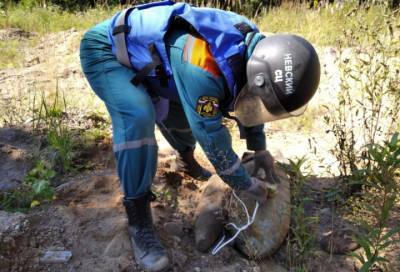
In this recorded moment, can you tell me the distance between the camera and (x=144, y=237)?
8.36 ft

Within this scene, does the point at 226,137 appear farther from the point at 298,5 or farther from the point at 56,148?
the point at 298,5

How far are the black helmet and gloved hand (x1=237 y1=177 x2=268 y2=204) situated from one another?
49cm

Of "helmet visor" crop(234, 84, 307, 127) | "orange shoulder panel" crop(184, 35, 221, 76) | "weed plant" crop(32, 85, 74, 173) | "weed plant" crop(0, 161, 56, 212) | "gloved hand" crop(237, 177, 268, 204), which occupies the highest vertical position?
"orange shoulder panel" crop(184, 35, 221, 76)

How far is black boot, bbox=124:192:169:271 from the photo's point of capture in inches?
97.7

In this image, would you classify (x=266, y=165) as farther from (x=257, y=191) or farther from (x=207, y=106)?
(x=207, y=106)

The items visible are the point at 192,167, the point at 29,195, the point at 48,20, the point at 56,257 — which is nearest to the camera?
the point at 56,257

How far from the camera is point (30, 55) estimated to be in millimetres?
6344

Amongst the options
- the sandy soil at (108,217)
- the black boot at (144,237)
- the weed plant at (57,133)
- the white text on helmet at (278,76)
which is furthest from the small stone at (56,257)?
the white text on helmet at (278,76)

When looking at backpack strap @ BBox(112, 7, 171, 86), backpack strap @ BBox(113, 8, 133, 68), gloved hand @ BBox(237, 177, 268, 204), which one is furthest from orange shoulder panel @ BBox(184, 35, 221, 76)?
gloved hand @ BBox(237, 177, 268, 204)

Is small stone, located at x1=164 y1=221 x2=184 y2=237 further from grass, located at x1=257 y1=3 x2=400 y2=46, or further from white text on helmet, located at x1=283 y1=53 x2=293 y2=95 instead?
grass, located at x1=257 y1=3 x2=400 y2=46

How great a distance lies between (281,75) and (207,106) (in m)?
0.38

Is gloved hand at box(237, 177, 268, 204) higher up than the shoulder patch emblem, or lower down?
lower down

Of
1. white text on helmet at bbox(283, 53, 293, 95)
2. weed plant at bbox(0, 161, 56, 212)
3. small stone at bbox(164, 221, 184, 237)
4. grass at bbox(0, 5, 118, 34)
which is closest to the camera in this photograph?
white text on helmet at bbox(283, 53, 293, 95)

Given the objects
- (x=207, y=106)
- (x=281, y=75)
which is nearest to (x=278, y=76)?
(x=281, y=75)
